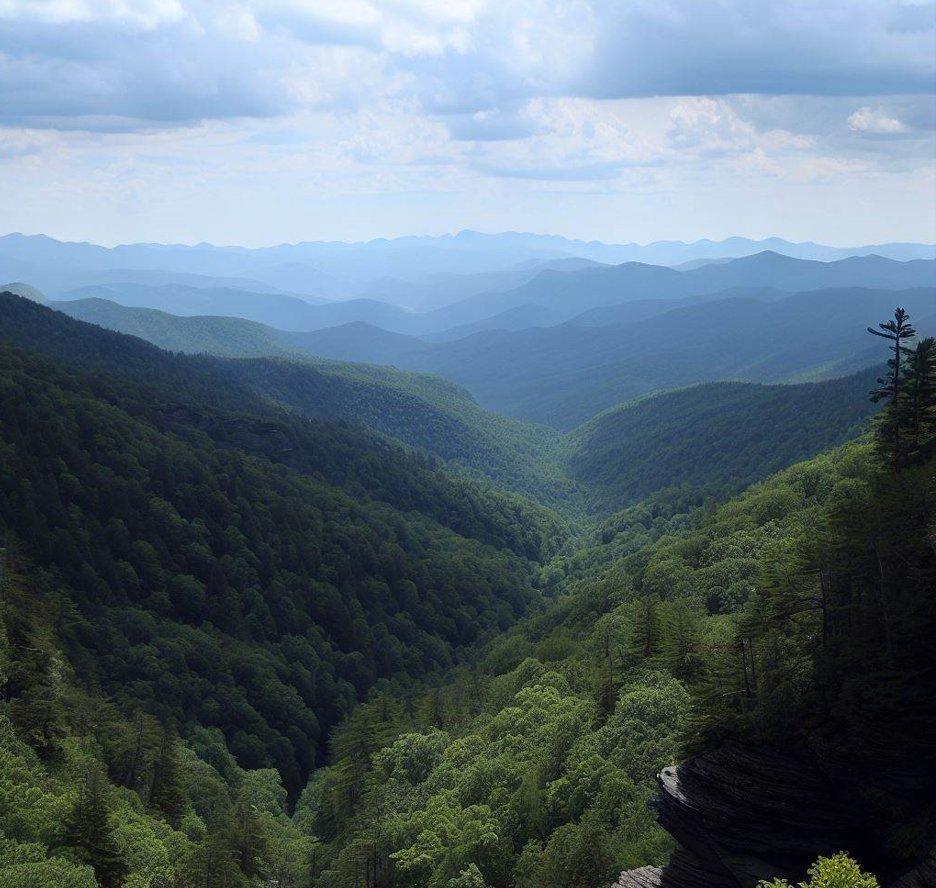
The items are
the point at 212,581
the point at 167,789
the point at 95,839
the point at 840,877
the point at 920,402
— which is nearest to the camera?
the point at 840,877

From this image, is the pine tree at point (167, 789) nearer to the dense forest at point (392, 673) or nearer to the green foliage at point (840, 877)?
the dense forest at point (392, 673)

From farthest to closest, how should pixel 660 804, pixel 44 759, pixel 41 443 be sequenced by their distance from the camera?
pixel 41 443 < pixel 44 759 < pixel 660 804

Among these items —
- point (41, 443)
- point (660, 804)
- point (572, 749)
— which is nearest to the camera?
point (660, 804)

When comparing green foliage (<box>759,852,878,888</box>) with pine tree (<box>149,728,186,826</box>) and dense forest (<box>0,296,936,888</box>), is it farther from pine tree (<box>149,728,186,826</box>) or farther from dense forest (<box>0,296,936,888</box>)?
A: pine tree (<box>149,728,186,826</box>)

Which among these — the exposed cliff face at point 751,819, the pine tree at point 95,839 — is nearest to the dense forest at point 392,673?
the pine tree at point 95,839

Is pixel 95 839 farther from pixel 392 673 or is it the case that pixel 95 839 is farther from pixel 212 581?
pixel 392 673

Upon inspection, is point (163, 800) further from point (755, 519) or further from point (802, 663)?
point (755, 519)

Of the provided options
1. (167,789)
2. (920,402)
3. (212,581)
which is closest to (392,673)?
(212,581)

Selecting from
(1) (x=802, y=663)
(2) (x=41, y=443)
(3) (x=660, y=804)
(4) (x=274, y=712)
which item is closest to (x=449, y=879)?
(3) (x=660, y=804)
